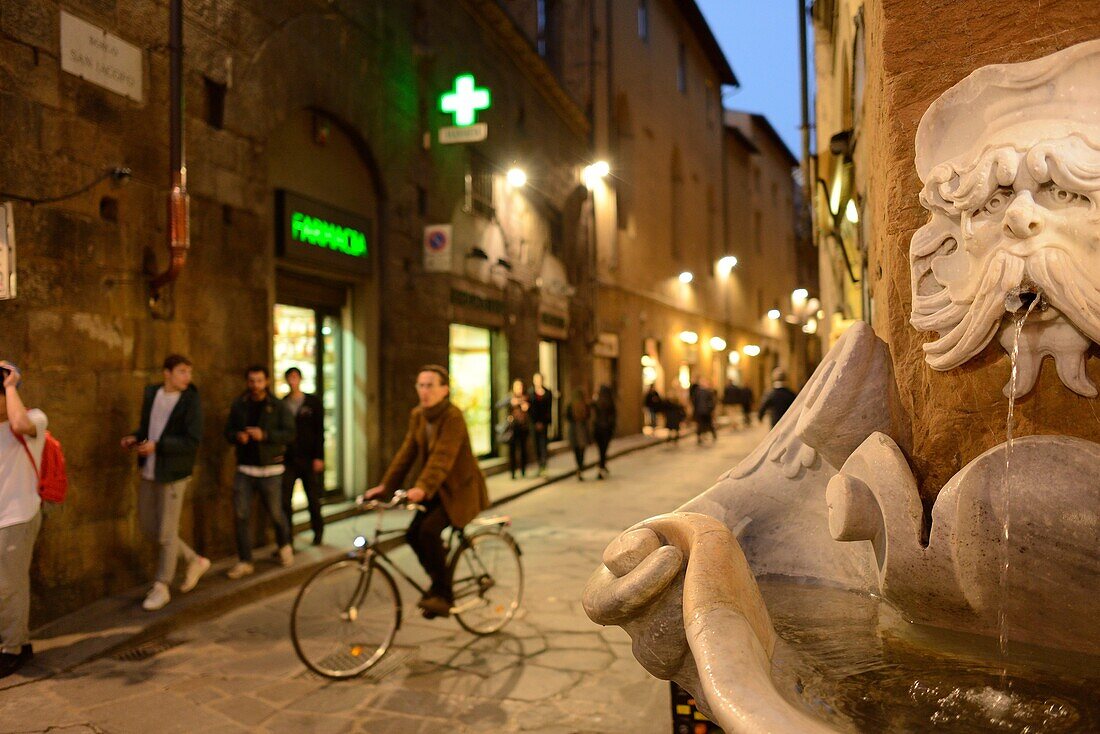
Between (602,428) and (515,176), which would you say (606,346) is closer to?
(515,176)

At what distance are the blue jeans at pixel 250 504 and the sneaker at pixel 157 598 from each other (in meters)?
0.97

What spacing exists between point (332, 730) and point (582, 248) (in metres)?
16.4

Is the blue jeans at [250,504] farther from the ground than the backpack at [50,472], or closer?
closer

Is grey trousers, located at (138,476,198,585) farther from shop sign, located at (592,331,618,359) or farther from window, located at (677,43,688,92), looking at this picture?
window, located at (677,43,688,92)

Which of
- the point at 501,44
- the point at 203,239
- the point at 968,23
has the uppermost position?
the point at 501,44

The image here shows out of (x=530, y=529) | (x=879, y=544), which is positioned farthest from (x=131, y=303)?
(x=879, y=544)

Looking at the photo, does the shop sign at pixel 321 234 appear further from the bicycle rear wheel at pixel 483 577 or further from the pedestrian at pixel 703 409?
the pedestrian at pixel 703 409

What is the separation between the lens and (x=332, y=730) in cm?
405

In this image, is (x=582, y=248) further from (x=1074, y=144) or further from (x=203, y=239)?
(x=1074, y=144)

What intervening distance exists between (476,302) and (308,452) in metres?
6.20

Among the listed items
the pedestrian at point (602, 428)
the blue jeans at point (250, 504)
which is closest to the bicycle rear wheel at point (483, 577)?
the blue jeans at point (250, 504)

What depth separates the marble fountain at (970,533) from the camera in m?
1.56

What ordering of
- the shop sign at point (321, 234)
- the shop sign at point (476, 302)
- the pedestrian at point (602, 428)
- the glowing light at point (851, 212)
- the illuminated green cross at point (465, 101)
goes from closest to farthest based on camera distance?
the glowing light at point (851, 212) < the shop sign at point (321, 234) < the illuminated green cross at point (465, 101) < the shop sign at point (476, 302) < the pedestrian at point (602, 428)

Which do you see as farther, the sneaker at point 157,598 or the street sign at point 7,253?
the sneaker at point 157,598
